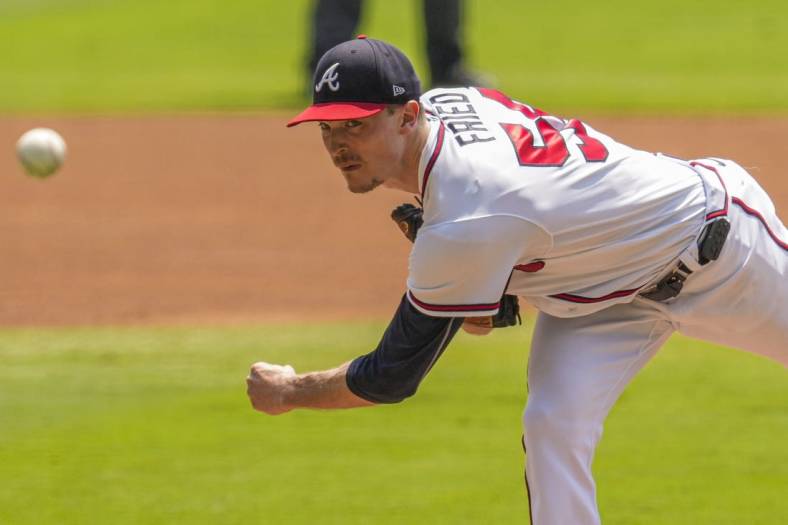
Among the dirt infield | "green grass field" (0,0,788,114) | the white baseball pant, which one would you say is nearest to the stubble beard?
the white baseball pant

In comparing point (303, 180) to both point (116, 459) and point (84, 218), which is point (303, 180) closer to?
point (84, 218)

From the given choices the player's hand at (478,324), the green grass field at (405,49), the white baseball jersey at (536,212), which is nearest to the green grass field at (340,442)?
the player's hand at (478,324)

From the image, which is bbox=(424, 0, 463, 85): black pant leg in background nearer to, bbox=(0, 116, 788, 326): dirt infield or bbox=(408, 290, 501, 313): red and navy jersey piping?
bbox=(0, 116, 788, 326): dirt infield

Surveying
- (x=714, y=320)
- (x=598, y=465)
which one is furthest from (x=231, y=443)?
(x=714, y=320)

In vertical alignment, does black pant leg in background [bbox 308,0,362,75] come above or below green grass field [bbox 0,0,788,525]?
below

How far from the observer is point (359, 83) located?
428cm

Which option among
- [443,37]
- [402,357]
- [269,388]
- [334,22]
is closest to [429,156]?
[402,357]

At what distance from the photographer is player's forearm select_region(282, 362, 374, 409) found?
4629 mm

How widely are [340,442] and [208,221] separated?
5.71 metres

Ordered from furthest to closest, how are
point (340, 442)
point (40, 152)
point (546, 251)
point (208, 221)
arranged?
point (208, 221), point (40, 152), point (340, 442), point (546, 251)

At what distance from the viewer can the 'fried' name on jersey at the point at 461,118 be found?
445 centimetres

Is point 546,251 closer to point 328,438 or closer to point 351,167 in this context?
point 351,167

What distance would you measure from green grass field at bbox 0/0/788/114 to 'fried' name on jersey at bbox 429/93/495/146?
450 inches

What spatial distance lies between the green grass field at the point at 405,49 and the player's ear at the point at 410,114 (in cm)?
1181
